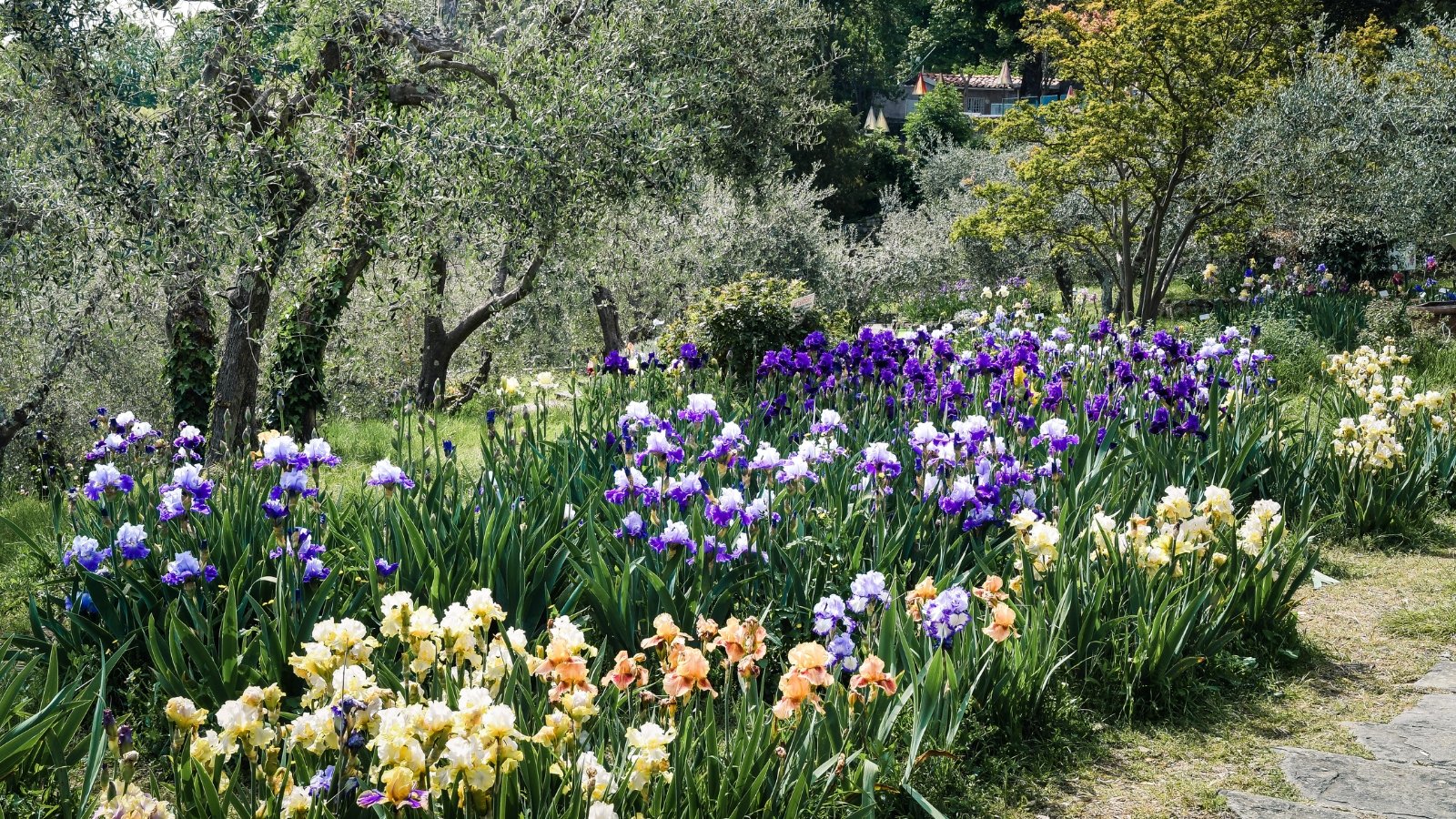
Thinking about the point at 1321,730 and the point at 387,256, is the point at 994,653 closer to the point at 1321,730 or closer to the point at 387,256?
the point at 1321,730

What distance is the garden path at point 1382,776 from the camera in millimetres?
3279

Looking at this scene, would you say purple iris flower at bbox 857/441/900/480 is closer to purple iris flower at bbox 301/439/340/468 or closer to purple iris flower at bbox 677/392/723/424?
purple iris flower at bbox 677/392/723/424

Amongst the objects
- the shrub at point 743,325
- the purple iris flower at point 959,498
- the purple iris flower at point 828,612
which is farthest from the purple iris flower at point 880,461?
the shrub at point 743,325

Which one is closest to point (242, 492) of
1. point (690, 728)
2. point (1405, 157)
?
point (690, 728)

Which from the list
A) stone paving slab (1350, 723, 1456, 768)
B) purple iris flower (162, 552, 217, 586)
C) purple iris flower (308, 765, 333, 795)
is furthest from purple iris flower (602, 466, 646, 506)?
stone paving slab (1350, 723, 1456, 768)

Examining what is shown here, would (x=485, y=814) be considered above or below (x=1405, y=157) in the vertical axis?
below

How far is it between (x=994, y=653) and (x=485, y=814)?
6.04 feet

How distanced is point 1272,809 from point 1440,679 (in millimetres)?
1610

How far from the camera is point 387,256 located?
28.0 feet

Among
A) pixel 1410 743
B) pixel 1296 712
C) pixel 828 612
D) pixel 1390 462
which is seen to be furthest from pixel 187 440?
pixel 1390 462

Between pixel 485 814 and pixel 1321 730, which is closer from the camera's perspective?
pixel 485 814

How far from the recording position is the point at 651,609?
12.5ft

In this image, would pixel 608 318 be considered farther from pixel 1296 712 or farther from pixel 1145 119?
pixel 1296 712

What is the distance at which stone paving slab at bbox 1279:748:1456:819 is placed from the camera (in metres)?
3.28
